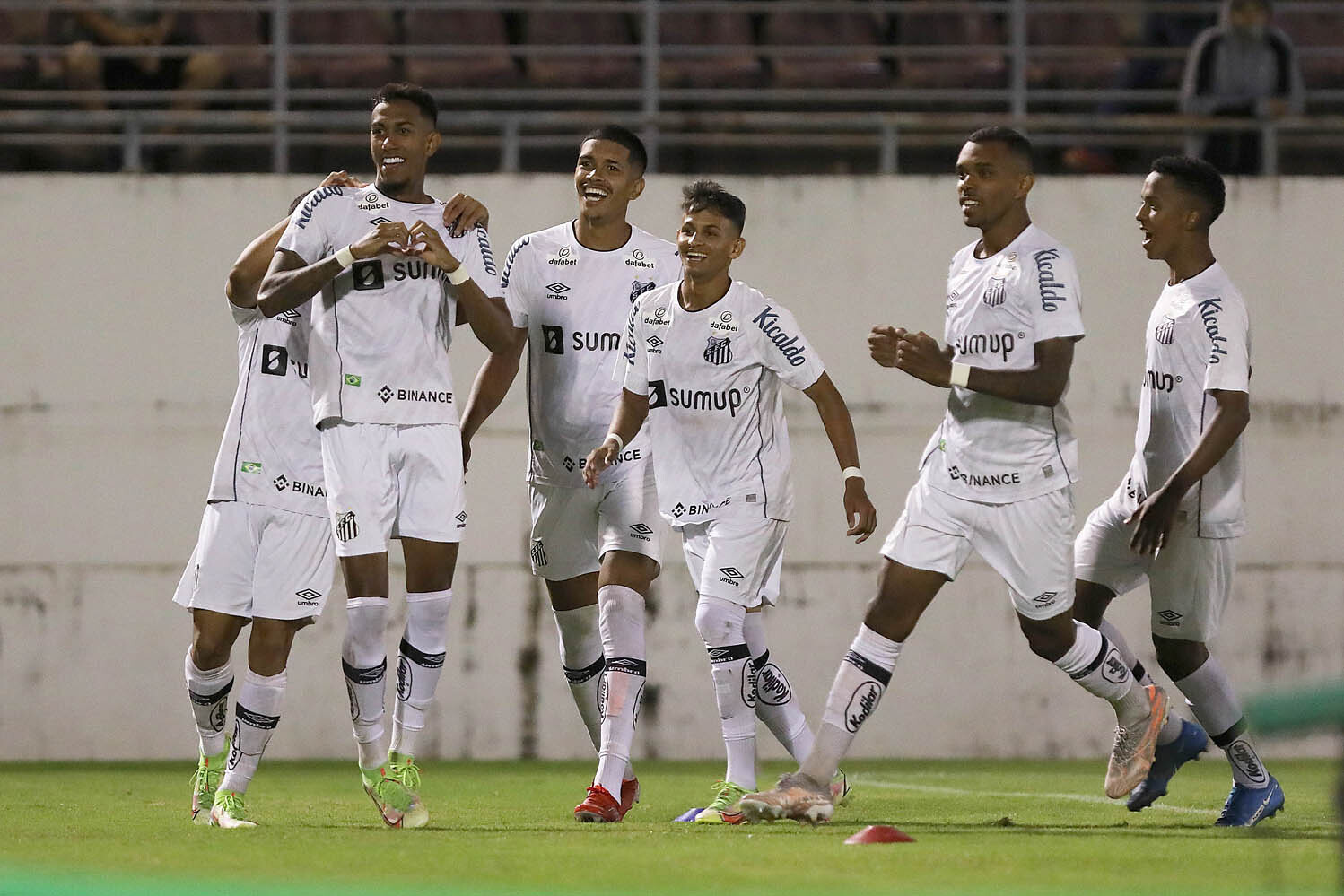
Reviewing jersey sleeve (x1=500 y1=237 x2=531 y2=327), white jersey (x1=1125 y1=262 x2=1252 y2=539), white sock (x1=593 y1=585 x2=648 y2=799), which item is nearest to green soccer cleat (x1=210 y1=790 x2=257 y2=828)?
white sock (x1=593 y1=585 x2=648 y2=799)

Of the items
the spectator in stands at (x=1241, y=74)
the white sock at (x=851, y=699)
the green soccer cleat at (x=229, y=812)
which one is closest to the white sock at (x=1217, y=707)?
the white sock at (x=851, y=699)

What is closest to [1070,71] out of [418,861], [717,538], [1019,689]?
[1019,689]

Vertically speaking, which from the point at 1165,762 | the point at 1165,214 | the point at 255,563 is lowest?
the point at 1165,762

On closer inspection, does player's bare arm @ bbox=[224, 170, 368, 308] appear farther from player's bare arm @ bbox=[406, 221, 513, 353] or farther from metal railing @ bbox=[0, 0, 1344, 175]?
metal railing @ bbox=[0, 0, 1344, 175]

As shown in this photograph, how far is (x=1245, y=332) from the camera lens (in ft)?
21.6

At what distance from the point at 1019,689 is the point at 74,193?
20.5ft

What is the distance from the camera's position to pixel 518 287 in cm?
721

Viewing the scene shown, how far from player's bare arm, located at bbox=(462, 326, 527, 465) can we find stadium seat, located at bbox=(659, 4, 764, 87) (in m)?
6.23

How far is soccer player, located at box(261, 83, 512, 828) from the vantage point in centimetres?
625

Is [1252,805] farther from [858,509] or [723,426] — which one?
[723,426]

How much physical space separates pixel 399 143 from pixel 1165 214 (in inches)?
110

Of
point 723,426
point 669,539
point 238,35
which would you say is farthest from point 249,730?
point 238,35

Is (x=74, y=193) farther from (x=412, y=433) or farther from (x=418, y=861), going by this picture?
(x=418, y=861)

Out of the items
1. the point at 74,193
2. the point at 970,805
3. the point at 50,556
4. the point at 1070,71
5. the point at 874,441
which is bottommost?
the point at 970,805
